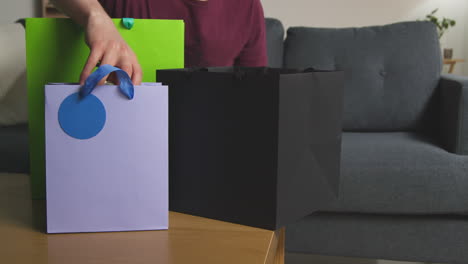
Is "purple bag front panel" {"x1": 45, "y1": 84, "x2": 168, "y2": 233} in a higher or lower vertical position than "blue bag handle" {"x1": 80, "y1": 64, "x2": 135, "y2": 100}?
lower

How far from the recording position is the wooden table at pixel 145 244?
1.92ft

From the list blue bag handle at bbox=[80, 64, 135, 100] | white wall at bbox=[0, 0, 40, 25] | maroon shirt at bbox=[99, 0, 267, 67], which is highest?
white wall at bbox=[0, 0, 40, 25]

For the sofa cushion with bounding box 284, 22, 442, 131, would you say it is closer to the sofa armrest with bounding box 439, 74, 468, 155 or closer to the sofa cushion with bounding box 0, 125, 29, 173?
A: the sofa armrest with bounding box 439, 74, 468, 155

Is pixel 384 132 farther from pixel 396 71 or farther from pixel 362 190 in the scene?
pixel 362 190

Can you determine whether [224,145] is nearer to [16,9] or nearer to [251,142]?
[251,142]

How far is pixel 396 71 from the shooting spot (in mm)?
2371

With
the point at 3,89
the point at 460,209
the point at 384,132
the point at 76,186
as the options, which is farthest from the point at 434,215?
the point at 3,89

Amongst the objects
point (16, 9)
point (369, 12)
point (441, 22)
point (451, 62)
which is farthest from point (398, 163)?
point (16, 9)

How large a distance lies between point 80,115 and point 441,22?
403cm

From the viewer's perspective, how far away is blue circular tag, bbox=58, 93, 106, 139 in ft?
1.99

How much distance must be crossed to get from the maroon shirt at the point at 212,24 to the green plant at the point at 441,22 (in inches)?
122

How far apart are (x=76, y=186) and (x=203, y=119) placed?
0.18 meters

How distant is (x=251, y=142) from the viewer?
2.13 feet

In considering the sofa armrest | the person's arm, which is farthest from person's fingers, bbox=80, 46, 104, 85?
the sofa armrest
